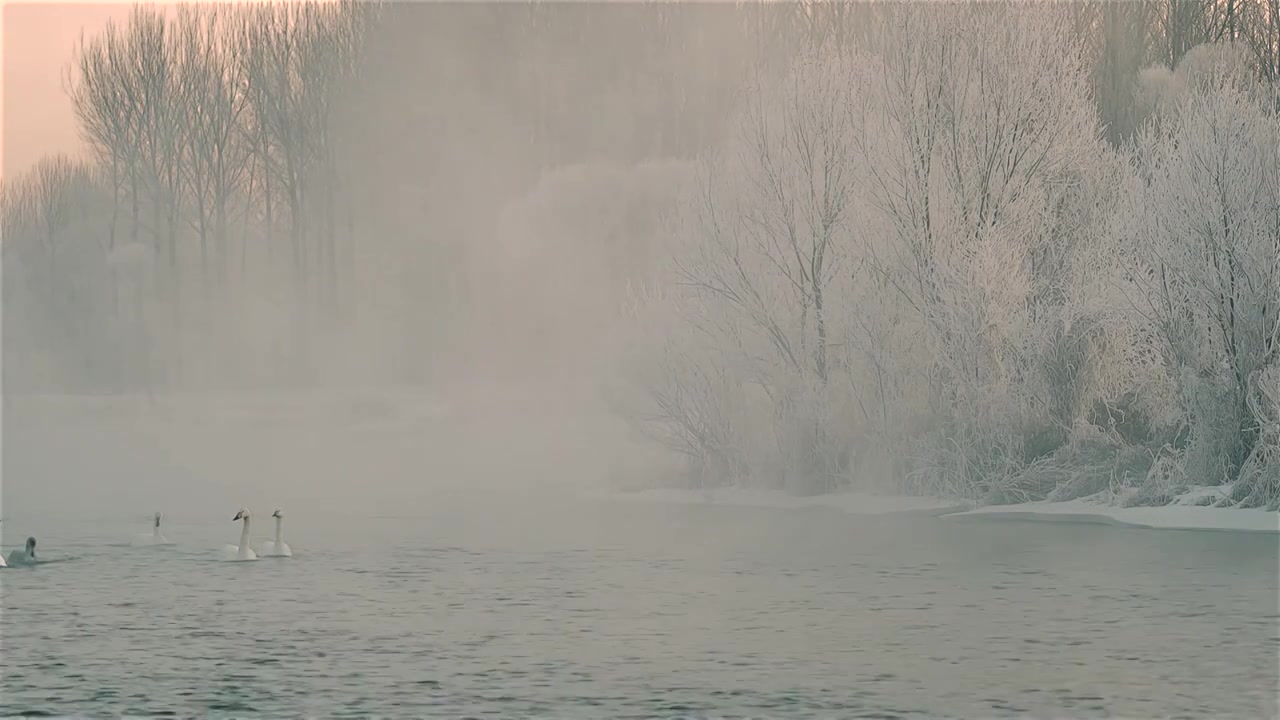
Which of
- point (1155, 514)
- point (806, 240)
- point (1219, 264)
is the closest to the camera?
point (1155, 514)

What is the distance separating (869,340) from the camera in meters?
33.8

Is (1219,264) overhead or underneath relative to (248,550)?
overhead

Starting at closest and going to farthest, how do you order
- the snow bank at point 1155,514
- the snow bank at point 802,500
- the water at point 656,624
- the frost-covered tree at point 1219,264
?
the water at point 656,624 → the snow bank at point 1155,514 → the frost-covered tree at point 1219,264 → the snow bank at point 802,500

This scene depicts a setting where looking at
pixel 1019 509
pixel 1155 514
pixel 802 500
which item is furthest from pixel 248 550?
pixel 1155 514

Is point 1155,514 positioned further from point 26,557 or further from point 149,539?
point 26,557

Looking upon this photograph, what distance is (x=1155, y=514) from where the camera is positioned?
29609 millimetres

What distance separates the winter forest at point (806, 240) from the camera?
30.5 metres

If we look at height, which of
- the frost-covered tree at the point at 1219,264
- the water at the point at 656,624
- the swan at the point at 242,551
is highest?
the frost-covered tree at the point at 1219,264

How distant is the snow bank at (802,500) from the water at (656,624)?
3.07 m

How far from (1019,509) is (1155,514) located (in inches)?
103

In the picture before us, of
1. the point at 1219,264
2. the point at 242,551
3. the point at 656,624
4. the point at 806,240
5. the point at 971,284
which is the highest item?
the point at 806,240

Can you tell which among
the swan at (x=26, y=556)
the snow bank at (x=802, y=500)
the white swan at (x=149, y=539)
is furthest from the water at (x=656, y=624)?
the snow bank at (x=802, y=500)

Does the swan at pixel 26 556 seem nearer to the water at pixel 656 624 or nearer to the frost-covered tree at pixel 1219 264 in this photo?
the water at pixel 656 624

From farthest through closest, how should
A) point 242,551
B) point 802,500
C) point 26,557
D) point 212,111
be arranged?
point 212,111 → point 802,500 → point 242,551 → point 26,557
